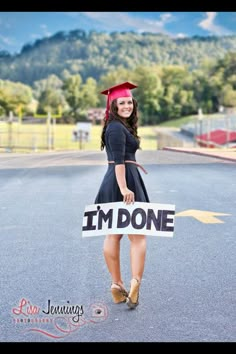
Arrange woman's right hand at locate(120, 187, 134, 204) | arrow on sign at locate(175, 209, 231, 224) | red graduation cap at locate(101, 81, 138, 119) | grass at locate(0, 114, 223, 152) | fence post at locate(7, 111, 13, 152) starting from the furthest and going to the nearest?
arrow on sign at locate(175, 209, 231, 224) < grass at locate(0, 114, 223, 152) < fence post at locate(7, 111, 13, 152) < woman's right hand at locate(120, 187, 134, 204) < red graduation cap at locate(101, 81, 138, 119)

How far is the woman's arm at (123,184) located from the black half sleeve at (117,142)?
25 mm

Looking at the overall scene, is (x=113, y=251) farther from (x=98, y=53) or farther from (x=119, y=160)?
(x=98, y=53)

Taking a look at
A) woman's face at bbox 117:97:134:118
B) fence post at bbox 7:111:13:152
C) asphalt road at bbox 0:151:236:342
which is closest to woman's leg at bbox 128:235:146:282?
asphalt road at bbox 0:151:236:342

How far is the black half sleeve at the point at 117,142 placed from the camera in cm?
249

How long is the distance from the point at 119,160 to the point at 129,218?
22 cm

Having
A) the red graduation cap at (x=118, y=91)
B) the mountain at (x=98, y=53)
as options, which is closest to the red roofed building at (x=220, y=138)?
the mountain at (x=98, y=53)

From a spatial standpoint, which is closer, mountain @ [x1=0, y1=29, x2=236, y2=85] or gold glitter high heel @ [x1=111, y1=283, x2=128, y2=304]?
gold glitter high heel @ [x1=111, y1=283, x2=128, y2=304]

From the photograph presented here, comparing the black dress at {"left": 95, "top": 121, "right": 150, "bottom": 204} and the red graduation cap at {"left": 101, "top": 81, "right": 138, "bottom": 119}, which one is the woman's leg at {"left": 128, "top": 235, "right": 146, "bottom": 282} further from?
the red graduation cap at {"left": 101, "top": 81, "right": 138, "bottom": 119}

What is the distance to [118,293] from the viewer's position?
2807 millimetres

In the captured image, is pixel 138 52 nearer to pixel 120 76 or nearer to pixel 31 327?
pixel 120 76

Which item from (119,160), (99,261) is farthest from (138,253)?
(99,261)

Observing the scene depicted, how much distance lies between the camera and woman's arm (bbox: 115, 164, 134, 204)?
254cm

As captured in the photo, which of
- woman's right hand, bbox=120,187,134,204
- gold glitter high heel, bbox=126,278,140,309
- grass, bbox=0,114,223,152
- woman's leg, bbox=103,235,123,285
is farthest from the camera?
grass, bbox=0,114,223,152
